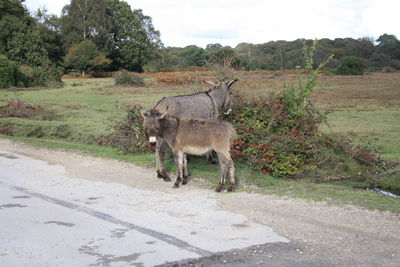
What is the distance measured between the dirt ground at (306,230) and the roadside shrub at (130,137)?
2727mm

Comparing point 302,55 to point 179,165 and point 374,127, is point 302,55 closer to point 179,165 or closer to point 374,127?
point 374,127

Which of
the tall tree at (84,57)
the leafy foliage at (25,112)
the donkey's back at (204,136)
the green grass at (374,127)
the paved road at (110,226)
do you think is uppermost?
the tall tree at (84,57)

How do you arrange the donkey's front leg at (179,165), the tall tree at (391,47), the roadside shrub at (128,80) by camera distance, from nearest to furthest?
1. the donkey's front leg at (179,165)
2. the roadside shrub at (128,80)
3. the tall tree at (391,47)

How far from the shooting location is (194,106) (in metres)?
12.6

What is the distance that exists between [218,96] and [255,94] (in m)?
2.14

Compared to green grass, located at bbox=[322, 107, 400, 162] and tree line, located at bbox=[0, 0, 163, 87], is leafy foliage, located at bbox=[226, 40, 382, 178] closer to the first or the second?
green grass, located at bbox=[322, 107, 400, 162]

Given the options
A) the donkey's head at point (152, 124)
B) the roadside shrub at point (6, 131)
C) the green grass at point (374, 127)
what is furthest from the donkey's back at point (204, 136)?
the roadside shrub at point (6, 131)

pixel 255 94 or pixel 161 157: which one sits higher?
pixel 255 94

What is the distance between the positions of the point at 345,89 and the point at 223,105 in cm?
2773

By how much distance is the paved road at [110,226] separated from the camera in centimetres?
689

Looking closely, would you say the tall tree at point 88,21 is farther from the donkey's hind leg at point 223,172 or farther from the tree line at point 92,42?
the donkey's hind leg at point 223,172

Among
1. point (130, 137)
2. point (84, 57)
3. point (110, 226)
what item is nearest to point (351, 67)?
point (84, 57)

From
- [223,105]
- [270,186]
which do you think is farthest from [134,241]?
[223,105]

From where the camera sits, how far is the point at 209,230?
7.93m
